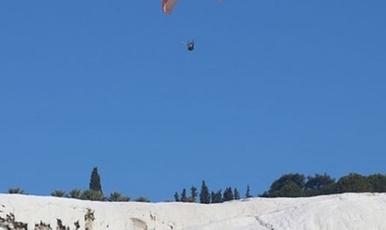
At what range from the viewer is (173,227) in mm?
29016

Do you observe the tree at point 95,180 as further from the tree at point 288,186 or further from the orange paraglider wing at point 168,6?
the orange paraglider wing at point 168,6

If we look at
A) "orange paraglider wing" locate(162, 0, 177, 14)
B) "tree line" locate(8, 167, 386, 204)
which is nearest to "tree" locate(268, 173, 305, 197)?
"tree line" locate(8, 167, 386, 204)

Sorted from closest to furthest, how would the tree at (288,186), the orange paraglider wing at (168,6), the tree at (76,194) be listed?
the orange paraglider wing at (168,6), the tree at (76,194), the tree at (288,186)

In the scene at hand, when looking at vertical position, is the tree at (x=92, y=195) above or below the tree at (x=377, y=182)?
below

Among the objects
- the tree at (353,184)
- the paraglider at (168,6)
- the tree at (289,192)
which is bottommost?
the paraglider at (168,6)

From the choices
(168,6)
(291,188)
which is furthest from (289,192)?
(168,6)

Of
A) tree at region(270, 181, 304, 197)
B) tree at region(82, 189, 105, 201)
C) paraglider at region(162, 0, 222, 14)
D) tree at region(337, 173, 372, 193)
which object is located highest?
tree at region(270, 181, 304, 197)

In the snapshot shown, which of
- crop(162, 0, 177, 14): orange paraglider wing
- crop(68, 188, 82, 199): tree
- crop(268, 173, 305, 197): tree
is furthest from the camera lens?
crop(268, 173, 305, 197): tree

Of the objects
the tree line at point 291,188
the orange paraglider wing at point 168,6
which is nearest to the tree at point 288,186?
the tree line at point 291,188

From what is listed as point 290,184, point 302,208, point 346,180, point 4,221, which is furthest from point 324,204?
point 290,184

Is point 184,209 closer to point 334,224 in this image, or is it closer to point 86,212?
point 86,212

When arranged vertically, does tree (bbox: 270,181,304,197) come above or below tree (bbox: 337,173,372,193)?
above

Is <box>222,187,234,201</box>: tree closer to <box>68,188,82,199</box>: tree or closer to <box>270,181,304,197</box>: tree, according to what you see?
<box>270,181,304,197</box>: tree

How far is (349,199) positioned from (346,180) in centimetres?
2604
